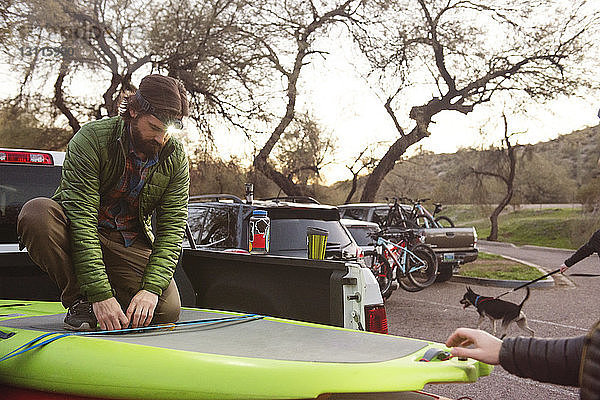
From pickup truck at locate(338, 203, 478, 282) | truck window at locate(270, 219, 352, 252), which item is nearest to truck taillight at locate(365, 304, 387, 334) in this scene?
truck window at locate(270, 219, 352, 252)

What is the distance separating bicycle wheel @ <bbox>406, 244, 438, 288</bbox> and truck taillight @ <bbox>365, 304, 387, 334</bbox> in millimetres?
9203

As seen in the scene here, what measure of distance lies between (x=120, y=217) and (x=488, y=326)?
22.8ft

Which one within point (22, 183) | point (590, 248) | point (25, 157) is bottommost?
point (590, 248)

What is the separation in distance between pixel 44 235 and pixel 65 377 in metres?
0.86

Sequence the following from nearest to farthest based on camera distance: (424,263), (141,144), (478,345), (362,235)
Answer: (478,345) < (141,144) < (362,235) < (424,263)

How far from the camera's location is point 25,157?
393 centimetres

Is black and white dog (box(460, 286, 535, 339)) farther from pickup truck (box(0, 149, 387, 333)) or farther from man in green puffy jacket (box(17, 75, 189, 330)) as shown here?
man in green puffy jacket (box(17, 75, 189, 330))

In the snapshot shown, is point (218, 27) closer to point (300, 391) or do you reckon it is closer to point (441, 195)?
point (300, 391)

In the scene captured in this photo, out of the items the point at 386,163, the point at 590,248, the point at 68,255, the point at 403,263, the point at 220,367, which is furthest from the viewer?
the point at 386,163

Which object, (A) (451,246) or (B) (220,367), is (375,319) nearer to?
(B) (220,367)

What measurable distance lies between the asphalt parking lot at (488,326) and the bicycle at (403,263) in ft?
0.91

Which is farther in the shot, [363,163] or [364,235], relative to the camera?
[363,163]

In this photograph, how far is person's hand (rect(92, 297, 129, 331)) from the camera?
9.46 feet

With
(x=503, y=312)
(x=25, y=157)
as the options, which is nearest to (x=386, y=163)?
(x=503, y=312)
